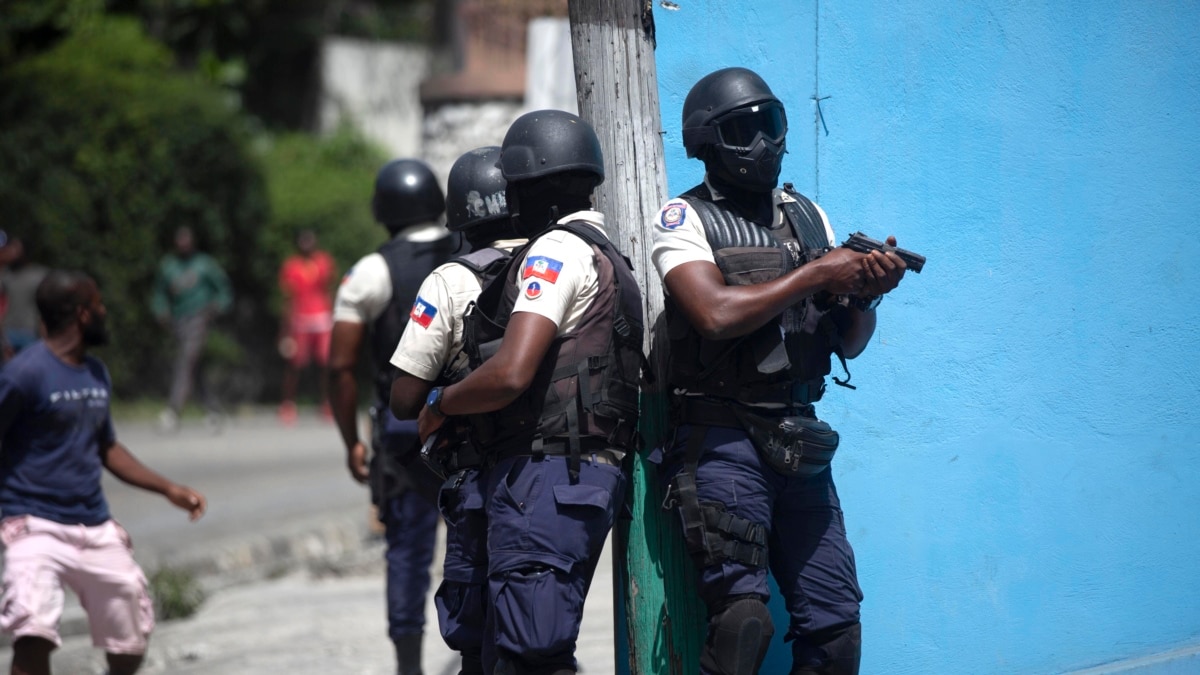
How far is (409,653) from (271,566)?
332 cm

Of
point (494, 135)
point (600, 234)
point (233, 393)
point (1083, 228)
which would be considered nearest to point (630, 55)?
point (600, 234)

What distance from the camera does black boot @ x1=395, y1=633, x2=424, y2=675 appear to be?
468cm

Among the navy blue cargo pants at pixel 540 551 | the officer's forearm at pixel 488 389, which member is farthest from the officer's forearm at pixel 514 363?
the navy blue cargo pants at pixel 540 551

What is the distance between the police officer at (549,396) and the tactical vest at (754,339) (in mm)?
142

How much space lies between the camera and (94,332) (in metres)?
4.50

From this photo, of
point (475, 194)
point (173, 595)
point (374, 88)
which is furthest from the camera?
point (374, 88)

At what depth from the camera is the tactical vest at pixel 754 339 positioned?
3260 millimetres

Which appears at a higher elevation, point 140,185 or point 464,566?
point 140,185

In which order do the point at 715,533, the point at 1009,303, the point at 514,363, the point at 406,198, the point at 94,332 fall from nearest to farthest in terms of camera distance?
the point at 514,363
the point at 715,533
the point at 1009,303
the point at 94,332
the point at 406,198

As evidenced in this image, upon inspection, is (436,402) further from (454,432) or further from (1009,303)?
(1009,303)

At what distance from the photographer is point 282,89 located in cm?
2159

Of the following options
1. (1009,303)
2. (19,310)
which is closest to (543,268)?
(1009,303)

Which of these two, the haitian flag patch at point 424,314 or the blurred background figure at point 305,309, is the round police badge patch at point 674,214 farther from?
A: the blurred background figure at point 305,309

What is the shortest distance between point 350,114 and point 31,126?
846 cm
